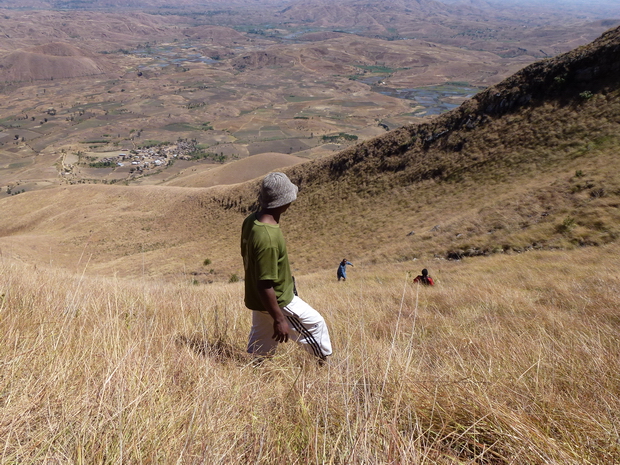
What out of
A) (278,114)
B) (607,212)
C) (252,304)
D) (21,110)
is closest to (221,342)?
(252,304)

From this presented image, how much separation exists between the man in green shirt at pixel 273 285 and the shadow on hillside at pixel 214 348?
0.48ft

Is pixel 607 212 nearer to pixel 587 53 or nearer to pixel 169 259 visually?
pixel 587 53

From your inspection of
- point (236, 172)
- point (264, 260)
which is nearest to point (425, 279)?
point (264, 260)

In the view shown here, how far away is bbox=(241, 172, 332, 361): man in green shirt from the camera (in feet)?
8.13

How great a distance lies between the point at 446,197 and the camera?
2092 centimetres

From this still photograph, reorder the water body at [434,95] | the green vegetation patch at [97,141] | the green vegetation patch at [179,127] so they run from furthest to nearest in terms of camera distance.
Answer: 1. the green vegetation patch at [179,127]
2. the water body at [434,95]
3. the green vegetation patch at [97,141]

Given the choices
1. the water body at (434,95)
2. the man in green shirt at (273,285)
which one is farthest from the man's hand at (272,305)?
the water body at (434,95)

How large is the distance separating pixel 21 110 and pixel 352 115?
553 ft

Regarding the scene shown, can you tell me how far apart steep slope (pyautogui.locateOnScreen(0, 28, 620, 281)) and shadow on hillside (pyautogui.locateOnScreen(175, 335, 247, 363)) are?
16.2ft

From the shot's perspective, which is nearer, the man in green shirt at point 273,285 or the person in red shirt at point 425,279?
the man in green shirt at point 273,285

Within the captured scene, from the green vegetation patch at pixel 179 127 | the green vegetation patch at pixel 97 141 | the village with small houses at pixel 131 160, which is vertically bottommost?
the village with small houses at pixel 131 160

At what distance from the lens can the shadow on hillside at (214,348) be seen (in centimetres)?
265

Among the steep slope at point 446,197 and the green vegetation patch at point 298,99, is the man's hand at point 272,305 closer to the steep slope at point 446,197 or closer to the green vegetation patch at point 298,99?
→ the steep slope at point 446,197

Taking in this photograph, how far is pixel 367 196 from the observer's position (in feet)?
86.9
